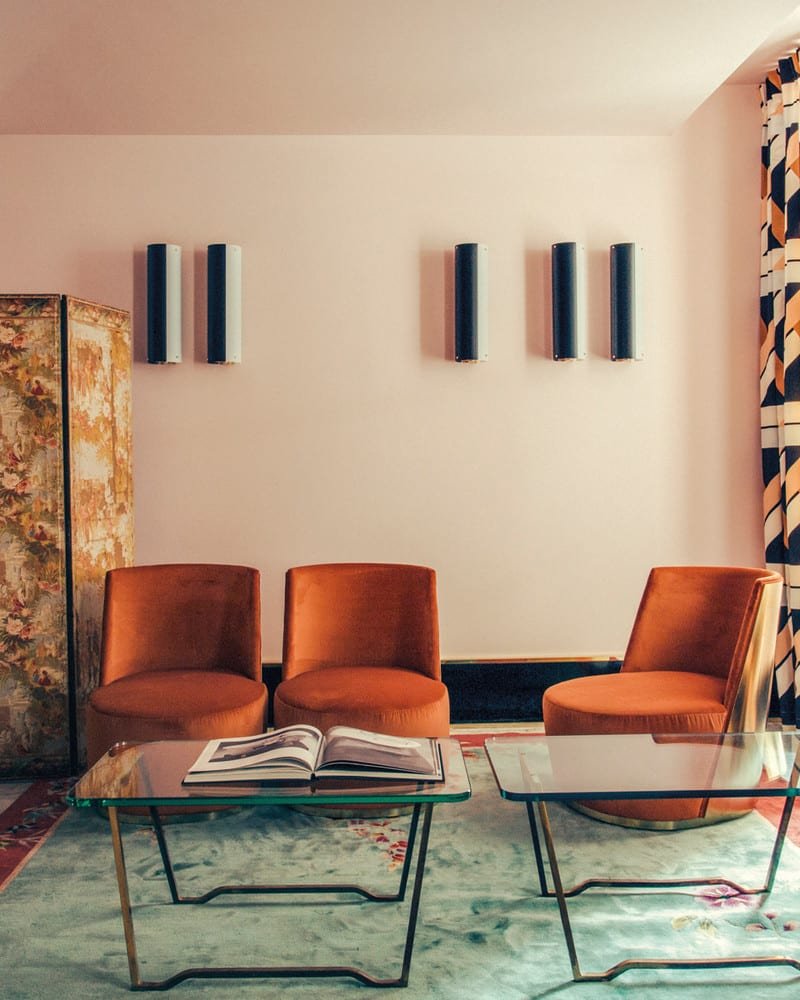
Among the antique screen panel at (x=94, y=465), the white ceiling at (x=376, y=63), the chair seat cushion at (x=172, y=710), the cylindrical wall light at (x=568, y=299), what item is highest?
the white ceiling at (x=376, y=63)

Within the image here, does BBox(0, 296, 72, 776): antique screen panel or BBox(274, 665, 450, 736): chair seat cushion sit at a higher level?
BBox(0, 296, 72, 776): antique screen panel

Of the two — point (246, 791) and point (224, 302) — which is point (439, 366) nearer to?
point (224, 302)

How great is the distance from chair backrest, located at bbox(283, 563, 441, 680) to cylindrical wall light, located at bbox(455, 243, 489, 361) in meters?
1.14

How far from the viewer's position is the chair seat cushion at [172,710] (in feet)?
10.3

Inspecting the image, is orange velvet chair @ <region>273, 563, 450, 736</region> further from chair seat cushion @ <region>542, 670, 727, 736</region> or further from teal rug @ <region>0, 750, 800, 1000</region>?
teal rug @ <region>0, 750, 800, 1000</region>

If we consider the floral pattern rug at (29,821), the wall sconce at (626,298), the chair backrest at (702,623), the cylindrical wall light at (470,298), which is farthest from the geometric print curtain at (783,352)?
the floral pattern rug at (29,821)

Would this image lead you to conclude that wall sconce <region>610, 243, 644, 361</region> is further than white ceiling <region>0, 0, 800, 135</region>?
Yes

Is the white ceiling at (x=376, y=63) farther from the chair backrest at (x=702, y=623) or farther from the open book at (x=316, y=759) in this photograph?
the open book at (x=316, y=759)

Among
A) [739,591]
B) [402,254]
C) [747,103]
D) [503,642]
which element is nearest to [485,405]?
[402,254]

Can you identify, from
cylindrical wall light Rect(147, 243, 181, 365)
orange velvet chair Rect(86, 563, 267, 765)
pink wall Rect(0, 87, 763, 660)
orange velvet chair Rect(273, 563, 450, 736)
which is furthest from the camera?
pink wall Rect(0, 87, 763, 660)

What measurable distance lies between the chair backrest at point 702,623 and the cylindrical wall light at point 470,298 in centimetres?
136

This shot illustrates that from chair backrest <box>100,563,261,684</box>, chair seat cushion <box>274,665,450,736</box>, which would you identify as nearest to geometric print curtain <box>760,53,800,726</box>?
chair seat cushion <box>274,665,450,736</box>

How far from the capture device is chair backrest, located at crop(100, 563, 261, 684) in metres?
3.70

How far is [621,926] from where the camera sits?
246 centimetres
